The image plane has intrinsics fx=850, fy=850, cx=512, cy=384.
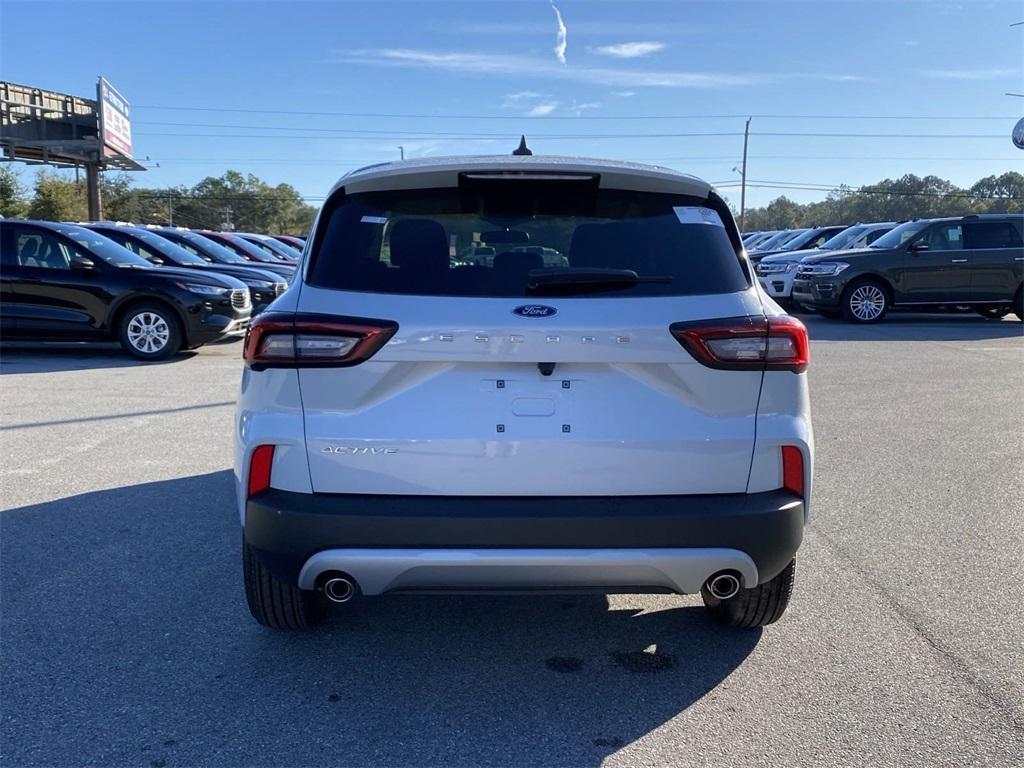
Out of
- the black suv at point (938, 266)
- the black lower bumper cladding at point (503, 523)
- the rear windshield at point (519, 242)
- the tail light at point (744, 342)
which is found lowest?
the black lower bumper cladding at point (503, 523)

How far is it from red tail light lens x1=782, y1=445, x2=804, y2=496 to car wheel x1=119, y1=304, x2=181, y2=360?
992 centimetres

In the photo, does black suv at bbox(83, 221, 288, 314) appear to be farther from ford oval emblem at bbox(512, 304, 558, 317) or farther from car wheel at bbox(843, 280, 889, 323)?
ford oval emblem at bbox(512, 304, 558, 317)

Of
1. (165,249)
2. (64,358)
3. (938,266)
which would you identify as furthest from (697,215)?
(938,266)

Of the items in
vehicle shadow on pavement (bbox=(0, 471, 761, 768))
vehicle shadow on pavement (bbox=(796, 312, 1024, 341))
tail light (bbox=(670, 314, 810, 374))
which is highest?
tail light (bbox=(670, 314, 810, 374))

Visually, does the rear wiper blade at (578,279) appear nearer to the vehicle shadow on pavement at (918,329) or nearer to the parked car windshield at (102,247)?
the parked car windshield at (102,247)

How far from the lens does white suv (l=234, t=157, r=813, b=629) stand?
2783 mm

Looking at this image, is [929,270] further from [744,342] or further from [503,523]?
[503,523]

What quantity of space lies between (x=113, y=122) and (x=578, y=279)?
4212 cm

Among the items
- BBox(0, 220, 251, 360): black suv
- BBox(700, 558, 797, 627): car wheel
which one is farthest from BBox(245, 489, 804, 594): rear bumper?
BBox(0, 220, 251, 360): black suv

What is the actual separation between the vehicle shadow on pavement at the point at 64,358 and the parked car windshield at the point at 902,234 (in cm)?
1261

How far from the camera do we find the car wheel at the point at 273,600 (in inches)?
129

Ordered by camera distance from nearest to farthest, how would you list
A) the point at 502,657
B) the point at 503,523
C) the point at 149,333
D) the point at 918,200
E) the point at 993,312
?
the point at 503,523 → the point at 502,657 → the point at 149,333 → the point at 993,312 → the point at 918,200

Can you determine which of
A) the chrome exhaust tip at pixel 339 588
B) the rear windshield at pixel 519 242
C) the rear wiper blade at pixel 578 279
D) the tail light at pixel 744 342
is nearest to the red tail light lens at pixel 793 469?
the tail light at pixel 744 342

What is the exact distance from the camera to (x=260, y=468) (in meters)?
2.90
